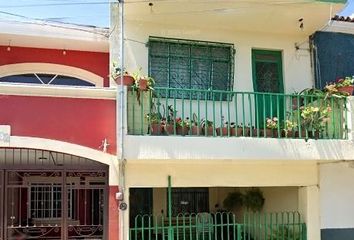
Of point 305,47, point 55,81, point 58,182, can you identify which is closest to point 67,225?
point 58,182

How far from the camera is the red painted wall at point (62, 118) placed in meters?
8.45

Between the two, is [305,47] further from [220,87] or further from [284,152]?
[284,152]

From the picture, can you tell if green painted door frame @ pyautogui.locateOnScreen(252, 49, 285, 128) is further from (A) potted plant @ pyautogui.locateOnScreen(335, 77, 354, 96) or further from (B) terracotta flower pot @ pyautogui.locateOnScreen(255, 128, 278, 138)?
(B) terracotta flower pot @ pyautogui.locateOnScreen(255, 128, 278, 138)

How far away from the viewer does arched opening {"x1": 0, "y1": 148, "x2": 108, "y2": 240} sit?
8.90 m

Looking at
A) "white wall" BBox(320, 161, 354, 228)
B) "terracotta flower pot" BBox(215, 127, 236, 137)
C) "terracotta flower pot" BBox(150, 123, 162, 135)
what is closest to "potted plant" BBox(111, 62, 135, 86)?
"terracotta flower pot" BBox(150, 123, 162, 135)

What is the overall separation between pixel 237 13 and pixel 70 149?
469cm

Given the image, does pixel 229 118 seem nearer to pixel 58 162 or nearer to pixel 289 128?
pixel 289 128

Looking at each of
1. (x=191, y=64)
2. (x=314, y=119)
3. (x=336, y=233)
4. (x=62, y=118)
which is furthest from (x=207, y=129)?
(x=336, y=233)

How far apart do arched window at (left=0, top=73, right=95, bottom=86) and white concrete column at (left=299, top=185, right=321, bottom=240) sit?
5.93 metres

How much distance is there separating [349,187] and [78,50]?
727 centimetres

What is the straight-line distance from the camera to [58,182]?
30.1 feet

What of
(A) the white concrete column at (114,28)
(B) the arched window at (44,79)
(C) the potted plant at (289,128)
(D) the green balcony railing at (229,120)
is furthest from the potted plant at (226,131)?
(B) the arched window at (44,79)

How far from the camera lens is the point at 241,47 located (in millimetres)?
11359

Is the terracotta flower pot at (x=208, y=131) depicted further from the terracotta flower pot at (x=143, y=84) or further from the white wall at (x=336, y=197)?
the white wall at (x=336, y=197)
